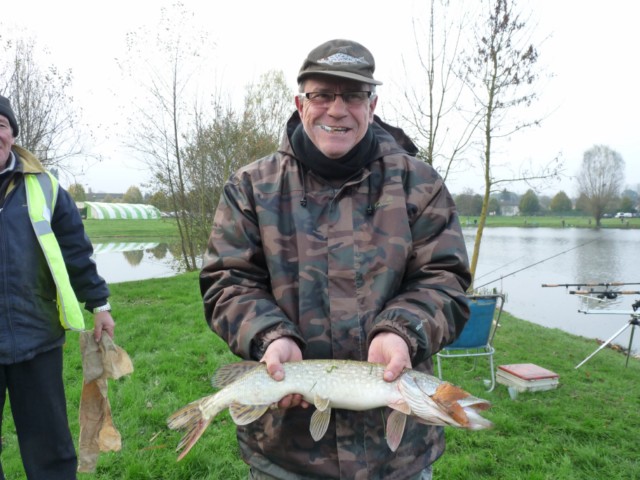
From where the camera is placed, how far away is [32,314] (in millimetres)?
3070

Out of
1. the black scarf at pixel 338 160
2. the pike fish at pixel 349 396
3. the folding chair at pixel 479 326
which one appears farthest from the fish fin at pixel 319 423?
the folding chair at pixel 479 326

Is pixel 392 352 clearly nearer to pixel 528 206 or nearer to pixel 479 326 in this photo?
pixel 479 326

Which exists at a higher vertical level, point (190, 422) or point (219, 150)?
point (219, 150)

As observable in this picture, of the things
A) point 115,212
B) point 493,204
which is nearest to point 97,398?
point 493,204

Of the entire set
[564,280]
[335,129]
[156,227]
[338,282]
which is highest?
[335,129]

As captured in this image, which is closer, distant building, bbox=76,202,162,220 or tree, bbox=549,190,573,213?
distant building, bbox=76,202,162,220

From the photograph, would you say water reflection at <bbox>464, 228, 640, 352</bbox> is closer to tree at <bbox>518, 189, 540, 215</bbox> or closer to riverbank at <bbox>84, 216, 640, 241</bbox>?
riverbank at <bbox>84, 216, 640, 241</bbox>

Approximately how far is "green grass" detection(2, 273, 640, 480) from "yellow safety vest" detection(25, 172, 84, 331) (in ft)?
4.53

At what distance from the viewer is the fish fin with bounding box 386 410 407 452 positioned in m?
1.81

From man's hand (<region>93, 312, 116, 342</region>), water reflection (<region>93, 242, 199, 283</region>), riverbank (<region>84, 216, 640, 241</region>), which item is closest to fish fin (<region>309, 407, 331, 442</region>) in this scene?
man's hand (<region>93, 312, 116, 342</region>)

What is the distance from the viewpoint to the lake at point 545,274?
13.3m

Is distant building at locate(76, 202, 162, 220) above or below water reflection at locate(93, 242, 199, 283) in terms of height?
above

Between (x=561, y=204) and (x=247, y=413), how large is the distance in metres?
74.7

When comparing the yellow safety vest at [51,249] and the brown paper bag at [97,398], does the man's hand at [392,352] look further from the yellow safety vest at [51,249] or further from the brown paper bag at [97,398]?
the brown paper bag at [97,398]
